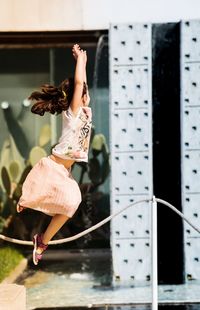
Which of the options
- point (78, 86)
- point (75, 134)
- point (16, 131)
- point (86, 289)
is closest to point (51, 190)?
point (75, 134)

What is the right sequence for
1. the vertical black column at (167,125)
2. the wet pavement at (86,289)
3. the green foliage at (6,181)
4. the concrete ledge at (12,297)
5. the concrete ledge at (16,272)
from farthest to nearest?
the green foliage at (6,181), the vertical black column at (167,125), the concrete ledge at (16,272), the wet pavement at (86,289), the concrete ledge at (12,297)

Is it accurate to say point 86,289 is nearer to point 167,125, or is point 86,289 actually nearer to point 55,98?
point 167,125

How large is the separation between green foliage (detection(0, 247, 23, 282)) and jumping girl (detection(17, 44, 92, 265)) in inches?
105

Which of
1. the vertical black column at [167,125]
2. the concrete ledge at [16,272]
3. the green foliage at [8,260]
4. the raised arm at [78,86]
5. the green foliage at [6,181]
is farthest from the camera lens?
the green foliage at [6,181]

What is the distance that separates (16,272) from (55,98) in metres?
3.70

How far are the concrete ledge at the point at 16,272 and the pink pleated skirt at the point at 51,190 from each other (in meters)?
2.57

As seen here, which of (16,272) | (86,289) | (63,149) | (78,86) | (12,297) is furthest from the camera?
(16,272)

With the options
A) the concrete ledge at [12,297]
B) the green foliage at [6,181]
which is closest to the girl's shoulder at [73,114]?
the concrete ledge at [12,297]

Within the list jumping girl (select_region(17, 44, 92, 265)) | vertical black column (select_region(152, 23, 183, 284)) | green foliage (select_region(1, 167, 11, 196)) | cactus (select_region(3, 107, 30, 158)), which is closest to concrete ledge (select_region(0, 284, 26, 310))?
jumping girl (select_region(17, 44, 92, 265))

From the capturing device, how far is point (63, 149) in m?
5.79

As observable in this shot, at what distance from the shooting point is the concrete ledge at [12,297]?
17.8 feet

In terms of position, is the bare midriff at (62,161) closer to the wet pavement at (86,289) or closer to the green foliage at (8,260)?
the wet pavement at (86,289)

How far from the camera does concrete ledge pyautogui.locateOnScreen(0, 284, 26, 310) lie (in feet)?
17.8

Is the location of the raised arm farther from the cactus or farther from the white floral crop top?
the cactus
